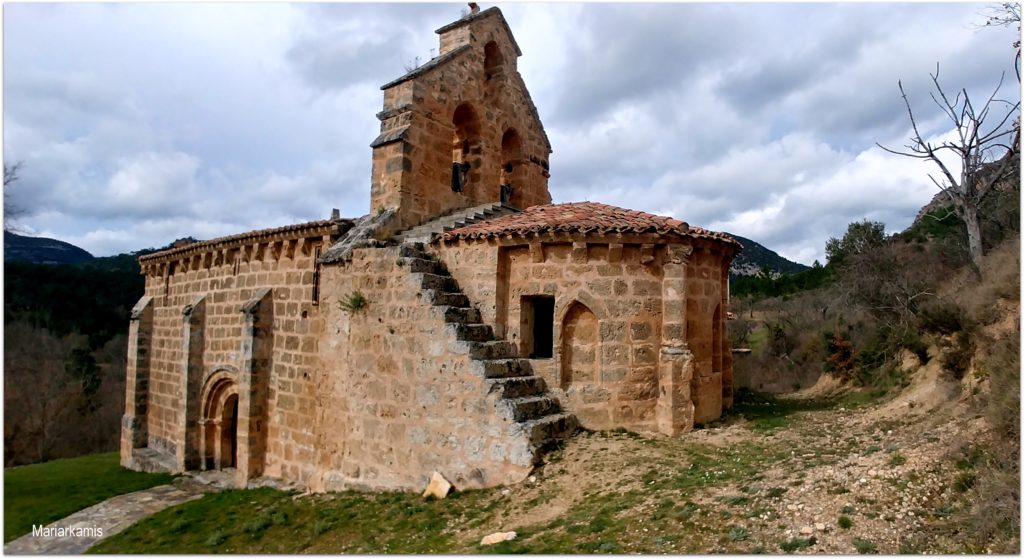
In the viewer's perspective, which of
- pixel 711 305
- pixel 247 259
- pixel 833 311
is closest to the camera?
pixel 711 305

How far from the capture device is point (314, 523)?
A: 8.35 m

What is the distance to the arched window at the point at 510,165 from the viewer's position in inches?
570

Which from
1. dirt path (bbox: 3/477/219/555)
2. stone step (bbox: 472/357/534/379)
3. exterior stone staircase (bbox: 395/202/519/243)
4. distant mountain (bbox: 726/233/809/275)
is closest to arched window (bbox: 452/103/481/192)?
exterior stone staircase (bbox: 395/202/519/243)

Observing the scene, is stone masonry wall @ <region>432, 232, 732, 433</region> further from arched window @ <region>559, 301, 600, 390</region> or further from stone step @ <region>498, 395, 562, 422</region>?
stone step @ <region>498, 395, 562, 422</region>

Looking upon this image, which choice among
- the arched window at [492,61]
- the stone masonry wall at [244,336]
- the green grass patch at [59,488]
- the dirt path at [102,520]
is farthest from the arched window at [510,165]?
the green grass patch at [59,488]

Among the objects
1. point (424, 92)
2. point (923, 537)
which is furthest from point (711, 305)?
point (424, 92)

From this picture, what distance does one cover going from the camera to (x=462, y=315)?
9.38 m

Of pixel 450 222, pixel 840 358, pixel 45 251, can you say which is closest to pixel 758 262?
pixel 840 358

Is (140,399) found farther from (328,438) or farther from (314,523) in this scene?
(314,523)

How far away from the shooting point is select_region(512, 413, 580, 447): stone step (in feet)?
26.8

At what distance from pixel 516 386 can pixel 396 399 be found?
1.97 metres

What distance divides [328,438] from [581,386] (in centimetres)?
447

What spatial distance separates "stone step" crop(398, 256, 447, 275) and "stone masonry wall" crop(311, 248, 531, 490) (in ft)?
0.33

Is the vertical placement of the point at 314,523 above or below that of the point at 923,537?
below
